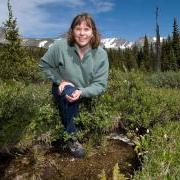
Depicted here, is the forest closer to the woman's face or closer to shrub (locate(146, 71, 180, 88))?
the woman's face

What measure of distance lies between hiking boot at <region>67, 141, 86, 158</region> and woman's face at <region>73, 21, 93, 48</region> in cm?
146

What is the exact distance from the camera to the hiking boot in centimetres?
602

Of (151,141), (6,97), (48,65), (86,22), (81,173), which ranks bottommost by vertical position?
(81,173)

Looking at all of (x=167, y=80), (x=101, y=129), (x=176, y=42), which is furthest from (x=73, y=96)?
(x=176, y=42)

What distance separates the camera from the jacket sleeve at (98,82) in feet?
19.3

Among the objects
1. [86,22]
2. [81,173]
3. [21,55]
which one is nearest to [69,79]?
[86,22]

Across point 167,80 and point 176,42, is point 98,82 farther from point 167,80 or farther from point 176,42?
point 176,42

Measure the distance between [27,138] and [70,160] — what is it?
763 millimetres

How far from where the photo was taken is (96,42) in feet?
20.1

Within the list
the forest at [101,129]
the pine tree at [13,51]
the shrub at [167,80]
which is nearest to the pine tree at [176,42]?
the pine tree at [13,51]

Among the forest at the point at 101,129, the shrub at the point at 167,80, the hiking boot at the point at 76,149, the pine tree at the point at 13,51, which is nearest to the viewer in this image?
the forest at the point at 101,129

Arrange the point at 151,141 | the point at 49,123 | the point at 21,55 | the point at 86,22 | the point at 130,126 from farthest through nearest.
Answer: the point at 21,55 < the point at 130,126 < the point at 49,123 < the point at 86,22 < the point at 151,141

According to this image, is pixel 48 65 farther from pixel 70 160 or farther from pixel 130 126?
pixel 130 126

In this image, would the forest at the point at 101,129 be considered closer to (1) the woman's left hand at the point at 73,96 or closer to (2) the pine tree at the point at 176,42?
(1) the woman's left hand at the point at 73,96
